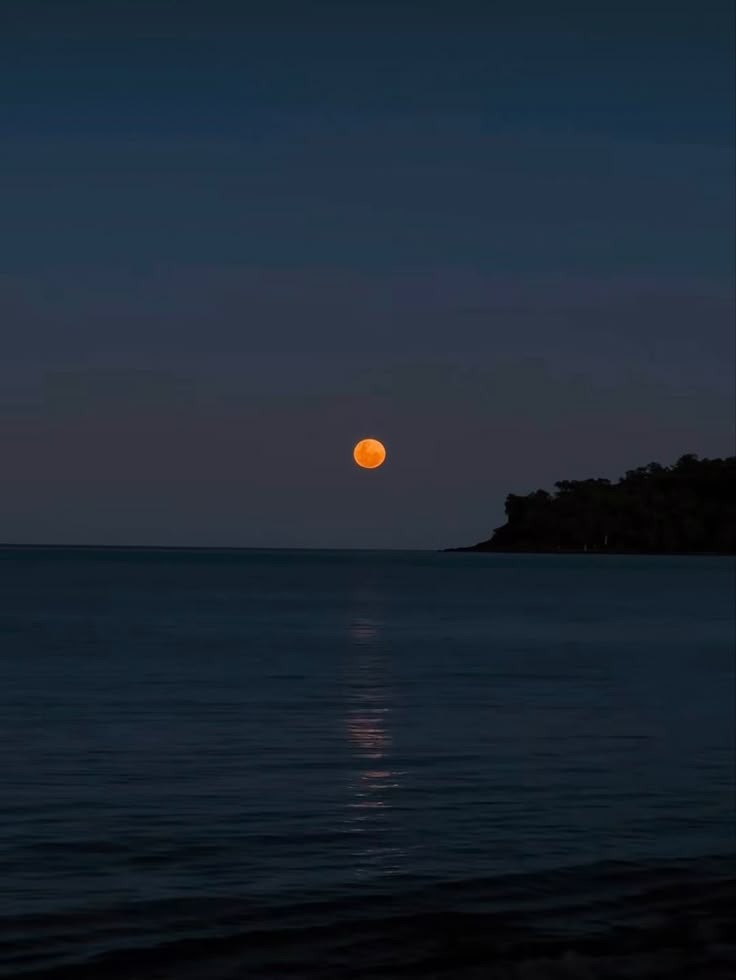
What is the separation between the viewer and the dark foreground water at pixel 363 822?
14.7 m

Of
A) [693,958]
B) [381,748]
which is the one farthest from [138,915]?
[381,748]

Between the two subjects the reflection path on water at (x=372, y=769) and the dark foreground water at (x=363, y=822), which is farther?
the reflection path on water at (x=372, y=769)

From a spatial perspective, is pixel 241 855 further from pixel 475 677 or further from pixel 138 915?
pixel 475 677

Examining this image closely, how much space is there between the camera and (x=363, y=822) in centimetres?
2170

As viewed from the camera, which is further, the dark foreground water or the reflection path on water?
the reflection path on water

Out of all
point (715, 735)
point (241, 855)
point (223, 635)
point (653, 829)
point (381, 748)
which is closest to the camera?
point (241, 855)

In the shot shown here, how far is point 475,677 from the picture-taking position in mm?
51219

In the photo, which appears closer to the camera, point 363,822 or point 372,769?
point 363,822

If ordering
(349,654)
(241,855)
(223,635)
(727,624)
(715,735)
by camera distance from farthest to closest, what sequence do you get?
(727,624) < (223,635) < (349,654) < (715,735) < (241,855)

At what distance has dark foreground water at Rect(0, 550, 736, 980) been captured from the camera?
1466 centimetres

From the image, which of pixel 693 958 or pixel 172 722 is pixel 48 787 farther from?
pixel 693 958

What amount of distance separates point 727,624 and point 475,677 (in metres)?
50.2

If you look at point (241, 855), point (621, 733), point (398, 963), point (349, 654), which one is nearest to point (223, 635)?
point (349, 654)

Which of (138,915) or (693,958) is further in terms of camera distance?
(138,915)
